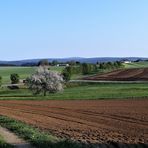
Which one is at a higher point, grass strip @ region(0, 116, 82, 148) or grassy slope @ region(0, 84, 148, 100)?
grass strip @ region(0, 116, 82, 148)

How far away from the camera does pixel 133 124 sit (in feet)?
94.1

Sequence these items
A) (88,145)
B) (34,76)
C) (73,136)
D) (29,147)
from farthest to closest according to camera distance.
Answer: (34,76) → (73,136) → (88,145) → (29,147)

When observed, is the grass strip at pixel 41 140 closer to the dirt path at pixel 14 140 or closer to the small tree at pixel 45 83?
the dirt path at pixel 14 140

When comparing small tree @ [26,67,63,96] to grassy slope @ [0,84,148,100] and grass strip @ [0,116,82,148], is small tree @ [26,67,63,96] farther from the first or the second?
grass strip @ [0,116,82,148]

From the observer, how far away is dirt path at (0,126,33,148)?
1739cm

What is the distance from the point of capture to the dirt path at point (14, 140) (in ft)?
57.1

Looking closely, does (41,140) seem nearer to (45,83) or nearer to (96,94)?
(96,94)

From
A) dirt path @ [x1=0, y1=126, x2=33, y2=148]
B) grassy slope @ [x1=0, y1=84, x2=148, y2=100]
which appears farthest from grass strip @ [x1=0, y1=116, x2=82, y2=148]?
grassy slope @ [x1=0, y1=84, x2=148, y2=100]

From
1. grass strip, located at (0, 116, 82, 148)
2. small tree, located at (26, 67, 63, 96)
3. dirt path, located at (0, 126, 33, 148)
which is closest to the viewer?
grass strip, located at (0, 116, 82, 148)

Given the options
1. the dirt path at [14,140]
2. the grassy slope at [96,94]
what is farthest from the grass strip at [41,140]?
the grassy slope at [96,94]

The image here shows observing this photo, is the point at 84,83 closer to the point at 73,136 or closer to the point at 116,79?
the point at 116,79

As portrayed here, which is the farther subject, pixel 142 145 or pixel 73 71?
pixel 73 71

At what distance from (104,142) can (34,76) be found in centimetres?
5879

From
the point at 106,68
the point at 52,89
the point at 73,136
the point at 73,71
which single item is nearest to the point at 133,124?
the point at 73,136
